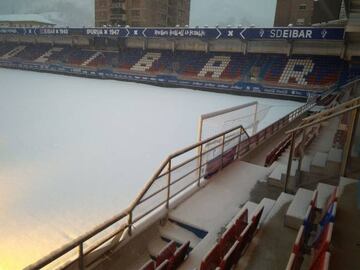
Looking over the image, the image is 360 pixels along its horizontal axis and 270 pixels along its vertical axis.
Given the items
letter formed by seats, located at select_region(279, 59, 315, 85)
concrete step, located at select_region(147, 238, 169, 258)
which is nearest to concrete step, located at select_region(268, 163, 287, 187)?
concrete step, located at select_region(147, 238, 169, 258)

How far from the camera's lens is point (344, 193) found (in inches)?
129

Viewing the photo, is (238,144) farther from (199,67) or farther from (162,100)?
(199,67)

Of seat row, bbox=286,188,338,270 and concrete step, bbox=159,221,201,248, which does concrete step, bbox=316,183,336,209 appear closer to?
seat row, bbox=286,188,338,270

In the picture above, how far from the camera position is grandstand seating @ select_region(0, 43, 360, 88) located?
20266 mm

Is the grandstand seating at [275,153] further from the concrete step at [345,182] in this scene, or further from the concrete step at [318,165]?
the concrete step at [345,182]

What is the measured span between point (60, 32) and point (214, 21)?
140199mm

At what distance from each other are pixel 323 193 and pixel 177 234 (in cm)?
179

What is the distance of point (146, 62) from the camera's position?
27594 mm

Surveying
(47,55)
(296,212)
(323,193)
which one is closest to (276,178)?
(323,193)

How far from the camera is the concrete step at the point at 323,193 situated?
3.40 metres

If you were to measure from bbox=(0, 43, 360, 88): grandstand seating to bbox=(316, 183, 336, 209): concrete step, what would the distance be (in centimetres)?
1744

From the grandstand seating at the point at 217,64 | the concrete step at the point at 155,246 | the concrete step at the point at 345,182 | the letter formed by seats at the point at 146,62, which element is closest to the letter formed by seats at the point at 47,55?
the grandstand seating at the point at 217,64

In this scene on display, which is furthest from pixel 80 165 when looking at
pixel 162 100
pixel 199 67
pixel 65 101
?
pixel 199 67

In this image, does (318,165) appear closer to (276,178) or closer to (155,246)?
(276,178)
